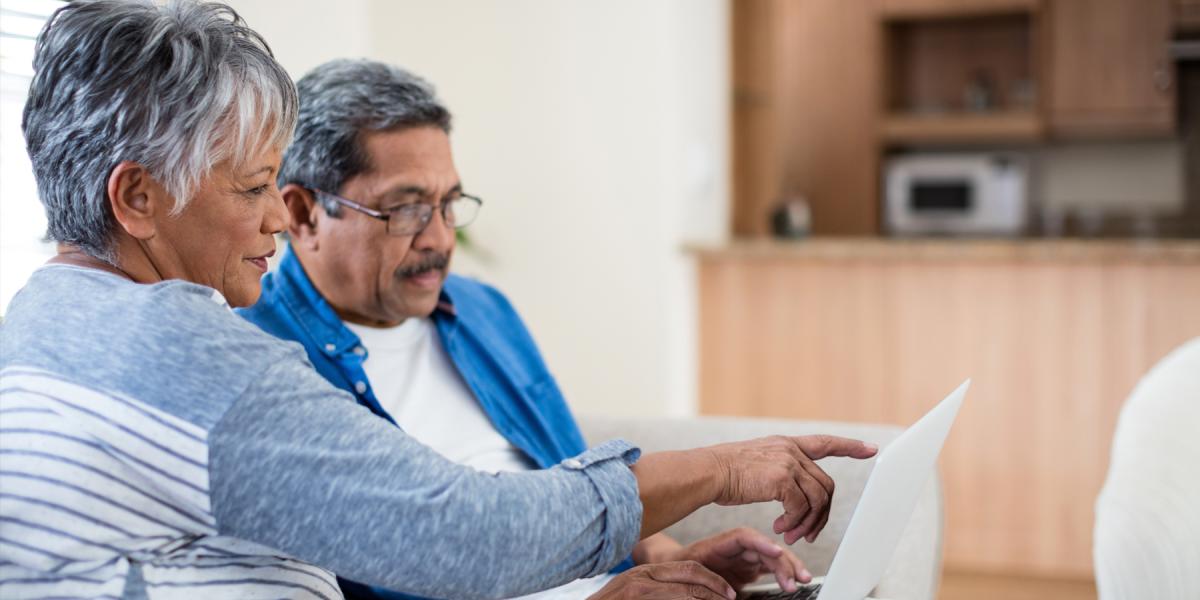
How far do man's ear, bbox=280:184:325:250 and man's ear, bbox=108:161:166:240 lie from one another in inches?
22.3

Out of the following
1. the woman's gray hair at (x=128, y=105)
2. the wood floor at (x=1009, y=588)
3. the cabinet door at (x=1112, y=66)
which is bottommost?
the wood floor at (x=1009, y=588)

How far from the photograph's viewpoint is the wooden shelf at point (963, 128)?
5457mm

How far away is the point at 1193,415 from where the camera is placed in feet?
5.24

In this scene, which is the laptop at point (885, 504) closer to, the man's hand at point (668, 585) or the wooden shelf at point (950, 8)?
the man's hand at point (668, 585)

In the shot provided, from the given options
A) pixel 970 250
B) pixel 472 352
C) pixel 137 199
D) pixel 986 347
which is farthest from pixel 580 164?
pixel 137 199

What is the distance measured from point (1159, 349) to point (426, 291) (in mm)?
2614

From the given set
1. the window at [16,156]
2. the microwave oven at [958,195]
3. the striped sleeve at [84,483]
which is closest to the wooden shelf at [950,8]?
the microwave oven at [958,195]

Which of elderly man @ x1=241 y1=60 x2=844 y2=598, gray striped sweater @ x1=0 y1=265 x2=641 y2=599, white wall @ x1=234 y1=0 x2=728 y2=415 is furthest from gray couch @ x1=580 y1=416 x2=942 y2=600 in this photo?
white wall @ x1=234 y1=0 x2=728 y2=415

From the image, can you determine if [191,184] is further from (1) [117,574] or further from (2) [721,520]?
(2) [721,520]

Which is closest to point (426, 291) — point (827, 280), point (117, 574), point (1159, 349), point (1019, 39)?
point (117, 574)

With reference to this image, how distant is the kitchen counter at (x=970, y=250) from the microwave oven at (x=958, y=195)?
1994mm

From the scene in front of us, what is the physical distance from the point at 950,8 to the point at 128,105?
5.05m

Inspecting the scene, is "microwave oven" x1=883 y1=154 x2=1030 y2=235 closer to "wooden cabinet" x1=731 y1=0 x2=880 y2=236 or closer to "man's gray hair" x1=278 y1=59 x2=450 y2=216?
"wooden cabinet" x1=731 y1=0 x2=880 y2=236

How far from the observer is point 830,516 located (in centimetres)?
173
